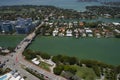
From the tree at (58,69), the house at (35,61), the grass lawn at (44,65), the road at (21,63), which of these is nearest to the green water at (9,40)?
the road at (21,63)

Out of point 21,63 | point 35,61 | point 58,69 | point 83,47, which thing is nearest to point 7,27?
point 21,63

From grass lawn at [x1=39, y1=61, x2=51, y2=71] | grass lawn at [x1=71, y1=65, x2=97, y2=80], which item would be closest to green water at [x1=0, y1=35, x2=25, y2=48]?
grass lawn at [x1=39, y1=61, x2=51, y2=71]

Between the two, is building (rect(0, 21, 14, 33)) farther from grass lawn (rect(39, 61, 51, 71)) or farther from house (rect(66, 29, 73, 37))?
grass lawn (rect(39, 61, 51, 71))

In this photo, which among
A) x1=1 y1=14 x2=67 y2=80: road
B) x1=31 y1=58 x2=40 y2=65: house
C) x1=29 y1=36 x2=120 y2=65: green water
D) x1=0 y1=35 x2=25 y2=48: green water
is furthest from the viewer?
x1=0 y1=35 x2=25 y2=48: green water

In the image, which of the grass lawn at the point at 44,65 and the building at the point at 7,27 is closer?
the grass lawn at the point at 44,65

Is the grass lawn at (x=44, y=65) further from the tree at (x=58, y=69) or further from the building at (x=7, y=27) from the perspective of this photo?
the building at (x=7, y=27)

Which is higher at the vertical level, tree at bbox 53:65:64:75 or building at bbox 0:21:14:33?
building at bbox 0:21:14:33
